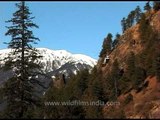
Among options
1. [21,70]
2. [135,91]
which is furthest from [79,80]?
[21,70]

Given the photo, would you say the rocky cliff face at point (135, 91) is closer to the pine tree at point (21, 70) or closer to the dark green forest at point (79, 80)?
the dark green forest at point (79, 80)

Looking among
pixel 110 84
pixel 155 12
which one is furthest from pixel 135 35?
pixel 110 84

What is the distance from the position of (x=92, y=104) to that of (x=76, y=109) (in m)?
20.0

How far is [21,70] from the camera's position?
28.8 meters

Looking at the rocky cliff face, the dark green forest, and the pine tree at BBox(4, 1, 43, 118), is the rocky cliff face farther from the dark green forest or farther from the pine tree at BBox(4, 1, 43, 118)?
the pine tree at BBox(4, 1, 43, 118)

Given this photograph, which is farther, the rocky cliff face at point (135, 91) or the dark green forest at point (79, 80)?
the rocky cliff face at point (135, 91)

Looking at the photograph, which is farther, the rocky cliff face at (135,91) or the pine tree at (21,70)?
the rocky cliff face at (135,91)

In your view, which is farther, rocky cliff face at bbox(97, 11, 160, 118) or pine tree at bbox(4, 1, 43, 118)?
rocky cliff face at bbox(97, 11, 160, 118)

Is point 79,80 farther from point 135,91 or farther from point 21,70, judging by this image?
point 21,70

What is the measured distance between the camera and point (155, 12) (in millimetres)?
140250

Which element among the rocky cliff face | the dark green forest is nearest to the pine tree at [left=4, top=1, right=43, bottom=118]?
the dark green forest

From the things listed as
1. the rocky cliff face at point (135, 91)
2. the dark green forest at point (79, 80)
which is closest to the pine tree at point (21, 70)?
the dark green forest at point (79, 80)

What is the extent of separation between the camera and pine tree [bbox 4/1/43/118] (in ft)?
92.5

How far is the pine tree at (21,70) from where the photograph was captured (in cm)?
2820
